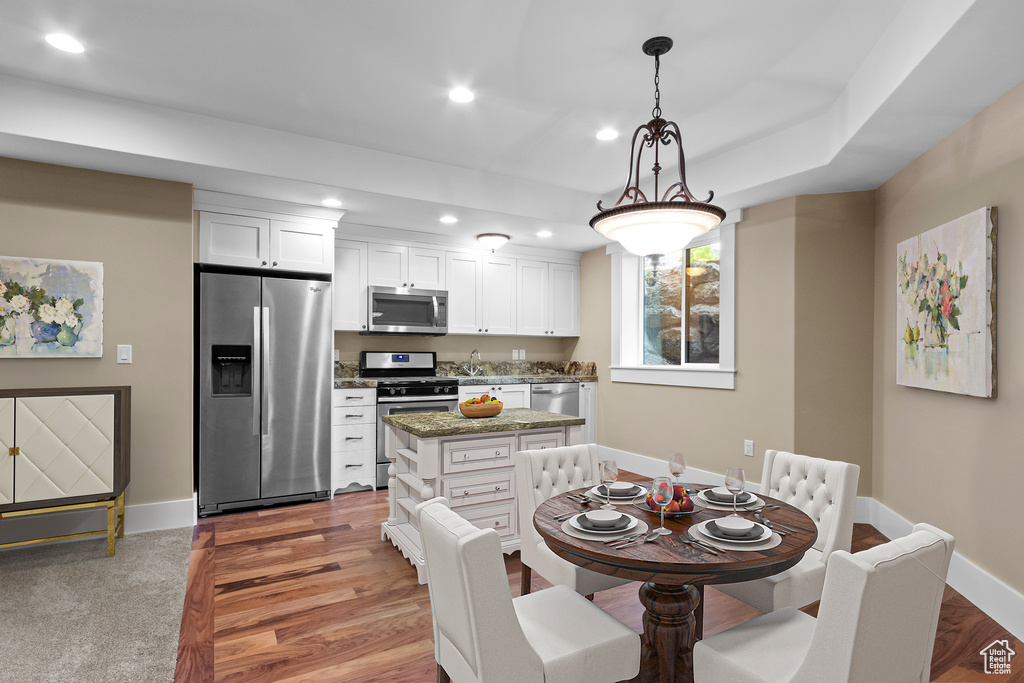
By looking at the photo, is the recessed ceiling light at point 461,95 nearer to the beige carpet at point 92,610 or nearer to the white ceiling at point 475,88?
the white ceiling at point 475,88

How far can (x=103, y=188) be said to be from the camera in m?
3.52

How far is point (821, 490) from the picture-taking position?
224 centimetres

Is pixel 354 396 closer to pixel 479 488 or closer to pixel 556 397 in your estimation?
pixel 479 488

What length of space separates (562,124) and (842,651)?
10.3ft

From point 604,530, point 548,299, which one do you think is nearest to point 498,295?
point 548,299

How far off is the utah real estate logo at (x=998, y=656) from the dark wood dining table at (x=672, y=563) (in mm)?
1045

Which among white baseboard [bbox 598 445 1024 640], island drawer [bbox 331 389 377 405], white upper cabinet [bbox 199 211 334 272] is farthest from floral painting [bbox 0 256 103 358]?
white baseboard [bbox 598 445 1024 640]

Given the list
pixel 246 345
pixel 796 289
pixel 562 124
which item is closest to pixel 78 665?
pixel 246 345

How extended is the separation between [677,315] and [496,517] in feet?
9.78

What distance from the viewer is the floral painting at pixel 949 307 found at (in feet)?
8.39

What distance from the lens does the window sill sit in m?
4.54

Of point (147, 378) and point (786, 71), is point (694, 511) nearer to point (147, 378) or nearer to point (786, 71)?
point (786, 71)

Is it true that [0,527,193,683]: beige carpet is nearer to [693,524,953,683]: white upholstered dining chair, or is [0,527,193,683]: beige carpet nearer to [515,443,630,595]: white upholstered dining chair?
[515,443,630,595]: white upholstered dining chair

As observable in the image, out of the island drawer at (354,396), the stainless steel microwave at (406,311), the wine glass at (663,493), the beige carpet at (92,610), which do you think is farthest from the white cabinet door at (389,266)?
the wine glass at (663,493)
